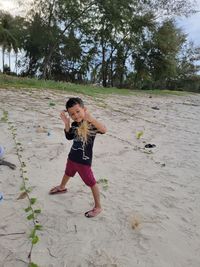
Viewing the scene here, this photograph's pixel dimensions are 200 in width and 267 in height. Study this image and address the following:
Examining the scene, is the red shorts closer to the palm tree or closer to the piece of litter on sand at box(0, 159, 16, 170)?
the piece of litter on sand at box(0, 159, 16, 170)

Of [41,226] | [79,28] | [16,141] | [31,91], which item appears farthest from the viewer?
[79,28]

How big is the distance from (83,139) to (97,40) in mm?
22685

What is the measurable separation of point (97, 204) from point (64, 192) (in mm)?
540

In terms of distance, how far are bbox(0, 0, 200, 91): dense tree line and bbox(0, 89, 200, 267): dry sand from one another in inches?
605

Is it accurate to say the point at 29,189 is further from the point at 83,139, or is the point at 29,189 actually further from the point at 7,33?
the point at 7,33

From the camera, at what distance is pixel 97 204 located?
3.33m

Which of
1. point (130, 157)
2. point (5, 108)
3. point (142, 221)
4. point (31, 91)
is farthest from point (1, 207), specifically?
point (31, 91)

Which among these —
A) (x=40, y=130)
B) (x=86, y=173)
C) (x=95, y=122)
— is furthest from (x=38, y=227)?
(x=40, y=130)

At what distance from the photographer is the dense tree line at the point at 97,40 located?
Answer: 20453 mm

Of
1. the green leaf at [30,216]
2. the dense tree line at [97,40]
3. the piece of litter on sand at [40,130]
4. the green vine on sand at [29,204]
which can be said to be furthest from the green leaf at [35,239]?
the dense tree line at [97,40]

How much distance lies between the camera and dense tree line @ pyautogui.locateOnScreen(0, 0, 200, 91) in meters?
20.5

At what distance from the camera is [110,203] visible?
3576 mm

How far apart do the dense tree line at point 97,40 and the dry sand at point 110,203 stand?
15.4 metres

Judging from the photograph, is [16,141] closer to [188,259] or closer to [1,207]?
[1,207]
